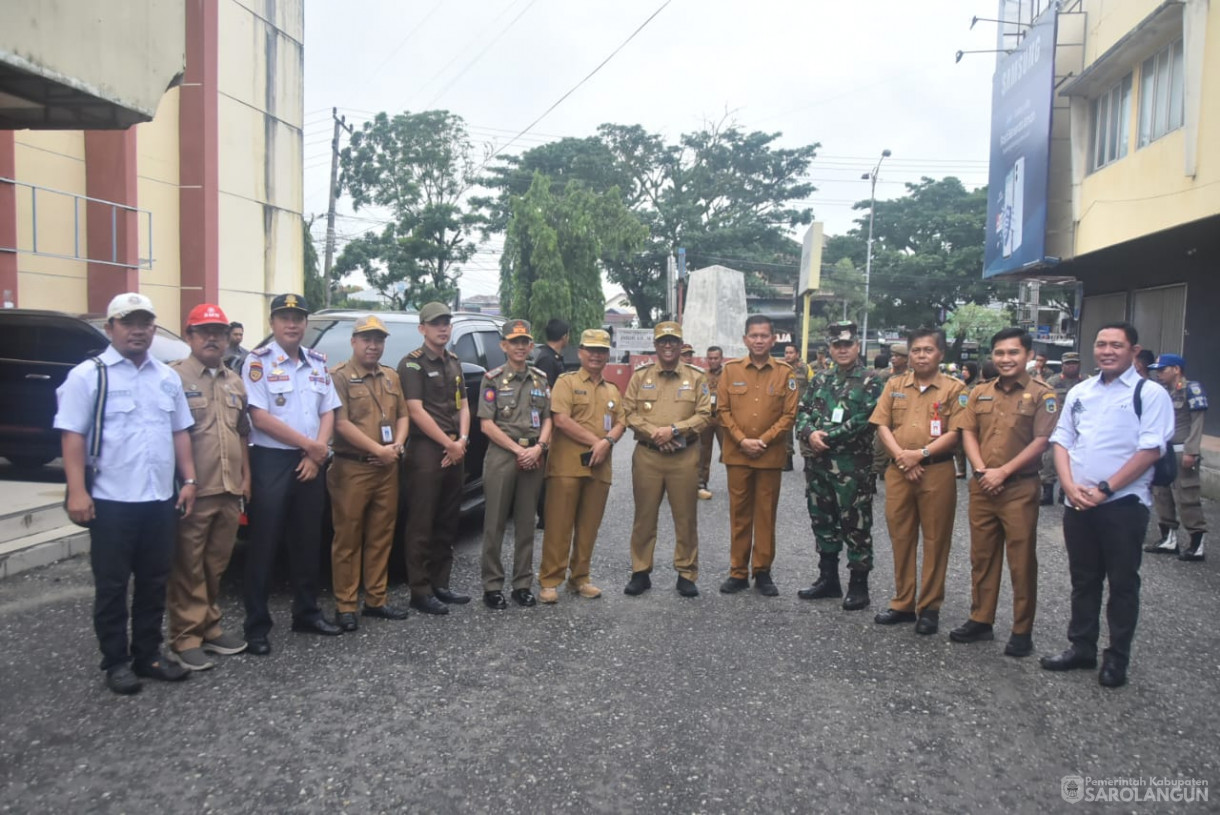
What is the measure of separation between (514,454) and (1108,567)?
11.2ft

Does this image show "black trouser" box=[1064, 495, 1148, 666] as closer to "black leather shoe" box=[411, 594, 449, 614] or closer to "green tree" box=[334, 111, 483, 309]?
"black leather shoe" box=[411, 594, 449, 614]

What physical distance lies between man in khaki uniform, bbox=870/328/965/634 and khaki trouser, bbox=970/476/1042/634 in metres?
0.20

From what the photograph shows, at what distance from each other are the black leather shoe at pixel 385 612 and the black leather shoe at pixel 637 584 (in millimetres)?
1484

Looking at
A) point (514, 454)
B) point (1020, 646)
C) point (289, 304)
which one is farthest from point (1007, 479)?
point (289, 304)

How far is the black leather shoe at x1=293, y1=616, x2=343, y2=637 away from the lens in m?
4.81

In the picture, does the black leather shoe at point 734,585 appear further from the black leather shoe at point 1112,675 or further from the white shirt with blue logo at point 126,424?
the white shirt with blue logo at point 126,424

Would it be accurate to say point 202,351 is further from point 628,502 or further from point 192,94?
point 192,94

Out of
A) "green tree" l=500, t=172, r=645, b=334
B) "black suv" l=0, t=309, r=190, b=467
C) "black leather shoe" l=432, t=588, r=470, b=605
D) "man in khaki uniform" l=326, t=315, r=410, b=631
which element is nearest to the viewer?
"man in khaki uniform" l=326, t=315, r=410, b=631

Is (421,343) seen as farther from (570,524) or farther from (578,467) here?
(570,524)

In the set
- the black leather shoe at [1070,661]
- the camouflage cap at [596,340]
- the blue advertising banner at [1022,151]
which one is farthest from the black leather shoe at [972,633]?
the blue advertising banner at [1022,151]

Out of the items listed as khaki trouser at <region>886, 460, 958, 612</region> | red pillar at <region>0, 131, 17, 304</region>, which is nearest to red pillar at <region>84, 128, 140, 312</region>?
red pillar at <region>0, 131, 17, 304</region>

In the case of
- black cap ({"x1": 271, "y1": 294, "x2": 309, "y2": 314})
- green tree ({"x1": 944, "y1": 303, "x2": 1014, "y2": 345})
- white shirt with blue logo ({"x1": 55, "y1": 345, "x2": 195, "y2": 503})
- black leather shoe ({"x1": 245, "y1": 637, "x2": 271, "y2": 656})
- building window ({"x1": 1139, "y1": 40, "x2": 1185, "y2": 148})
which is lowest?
black leather shoe ({"x1": 245, "y1": 637, "x2": 271, "y2": 656})

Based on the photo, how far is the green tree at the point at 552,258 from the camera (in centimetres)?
2761

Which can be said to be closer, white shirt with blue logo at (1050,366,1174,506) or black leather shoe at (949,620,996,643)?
white shirt with blue logo at (1050,366,1174,506)
